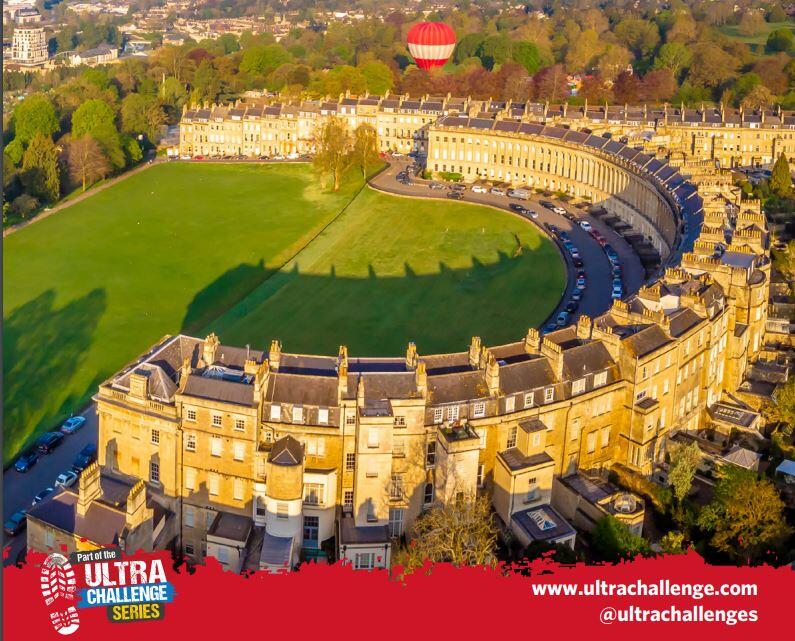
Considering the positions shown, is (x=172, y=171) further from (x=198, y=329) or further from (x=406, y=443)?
(x=406, y=443)

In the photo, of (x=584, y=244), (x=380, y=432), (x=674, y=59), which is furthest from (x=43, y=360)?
(x=674, y=59)

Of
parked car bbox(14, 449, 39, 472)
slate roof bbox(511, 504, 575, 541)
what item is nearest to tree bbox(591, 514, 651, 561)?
slate roof bbox(511, 504, 575, 541)

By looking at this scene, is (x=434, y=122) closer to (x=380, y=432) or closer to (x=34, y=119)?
(x=34, y=119)

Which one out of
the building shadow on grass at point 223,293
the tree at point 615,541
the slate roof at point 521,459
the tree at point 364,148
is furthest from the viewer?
the tree at point 364,148

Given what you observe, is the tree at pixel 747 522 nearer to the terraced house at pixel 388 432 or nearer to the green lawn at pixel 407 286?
the terraced house at pixel 388 432

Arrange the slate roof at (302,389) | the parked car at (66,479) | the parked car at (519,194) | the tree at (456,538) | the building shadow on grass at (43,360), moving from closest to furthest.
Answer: the tree at (456,538) → the slate roof at (302,389) → the parked car at (66,479) → the building shadow on grass at (43,360) → the parked car at (519,194)

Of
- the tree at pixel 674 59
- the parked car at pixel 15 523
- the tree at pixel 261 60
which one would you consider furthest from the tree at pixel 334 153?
the tree at pixel 674 59

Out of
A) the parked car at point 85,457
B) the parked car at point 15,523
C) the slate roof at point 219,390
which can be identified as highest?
the slate roof at point 219,390
